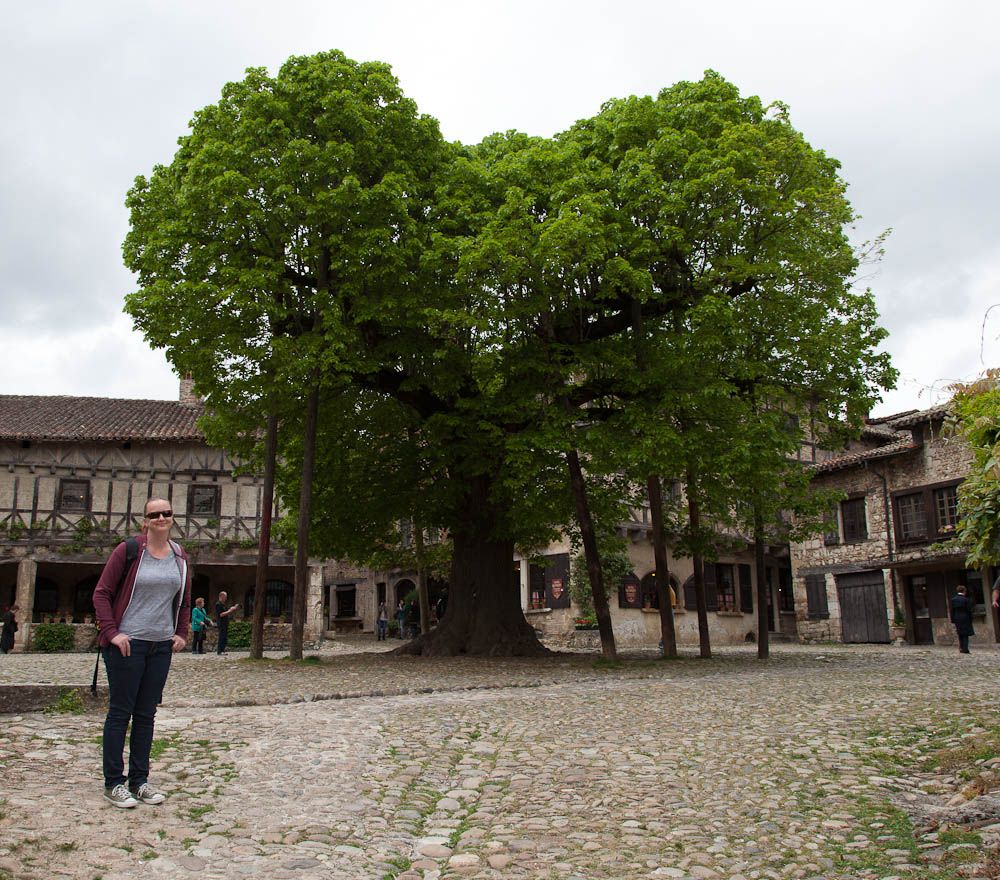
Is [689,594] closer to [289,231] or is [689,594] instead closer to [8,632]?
[289,231]

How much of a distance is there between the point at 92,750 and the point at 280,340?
9.75 m

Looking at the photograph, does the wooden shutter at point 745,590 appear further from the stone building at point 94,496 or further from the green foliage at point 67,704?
the green foliage at point 67,704

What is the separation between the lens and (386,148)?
1564cm

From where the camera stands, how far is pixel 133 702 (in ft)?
17.2

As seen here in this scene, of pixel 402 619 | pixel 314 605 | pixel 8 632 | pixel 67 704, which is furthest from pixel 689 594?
pixel 67 704


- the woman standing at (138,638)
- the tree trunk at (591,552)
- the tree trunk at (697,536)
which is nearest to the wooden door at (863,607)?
the tree trunk at (697,536)

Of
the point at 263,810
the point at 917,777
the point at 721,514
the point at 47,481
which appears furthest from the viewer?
the point at 47,481

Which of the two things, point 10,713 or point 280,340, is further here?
point 280,340

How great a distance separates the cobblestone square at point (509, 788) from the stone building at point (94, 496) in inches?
827

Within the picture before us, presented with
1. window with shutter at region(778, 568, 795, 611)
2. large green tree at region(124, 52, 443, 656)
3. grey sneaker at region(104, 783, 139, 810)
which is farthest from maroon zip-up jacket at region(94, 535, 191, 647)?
window with shutter at region(778, 568, 795, 611)

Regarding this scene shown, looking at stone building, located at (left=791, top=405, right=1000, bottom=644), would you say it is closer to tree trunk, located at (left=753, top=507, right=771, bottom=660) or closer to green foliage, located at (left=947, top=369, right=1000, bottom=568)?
tree trunk, located at (left=753, top=507, right=771, bottom=660)

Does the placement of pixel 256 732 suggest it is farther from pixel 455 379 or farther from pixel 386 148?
pixel 386 148

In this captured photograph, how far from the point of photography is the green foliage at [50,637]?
26969 millimetres

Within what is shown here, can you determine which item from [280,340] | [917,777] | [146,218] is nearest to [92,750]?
[917,777]
